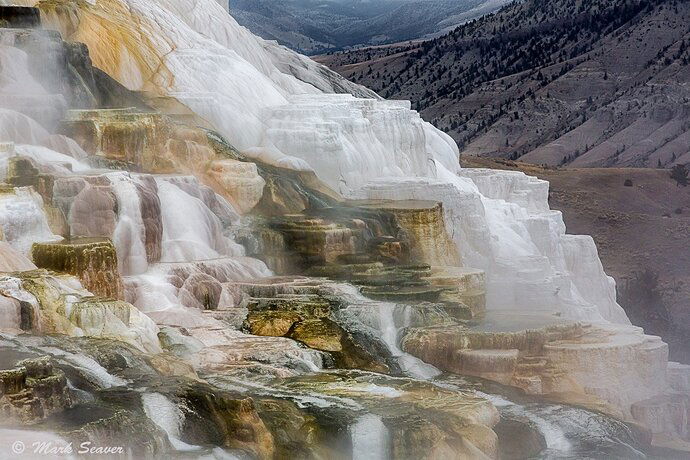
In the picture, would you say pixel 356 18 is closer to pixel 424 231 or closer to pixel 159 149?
pixel 424 231

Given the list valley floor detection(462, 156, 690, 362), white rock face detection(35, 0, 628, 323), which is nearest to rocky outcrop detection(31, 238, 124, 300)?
white rock face detection(35, 0, 628, 323)

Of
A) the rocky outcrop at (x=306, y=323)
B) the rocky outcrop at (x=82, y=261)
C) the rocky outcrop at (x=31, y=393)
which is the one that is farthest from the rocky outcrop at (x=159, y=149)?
the rocky outcrop at (x=31, y=393)

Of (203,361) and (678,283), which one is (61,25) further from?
(678,283)

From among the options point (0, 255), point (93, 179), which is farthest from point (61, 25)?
point (0, 255)

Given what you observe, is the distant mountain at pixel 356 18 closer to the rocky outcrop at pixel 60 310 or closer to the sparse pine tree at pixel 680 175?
the sparse pine tree at pixel 680 175

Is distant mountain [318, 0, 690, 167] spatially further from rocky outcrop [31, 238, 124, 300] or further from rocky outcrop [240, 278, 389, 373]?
rocky outcrop [31, 238, 124, 300]

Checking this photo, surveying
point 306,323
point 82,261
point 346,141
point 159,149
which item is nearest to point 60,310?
point 82,261
